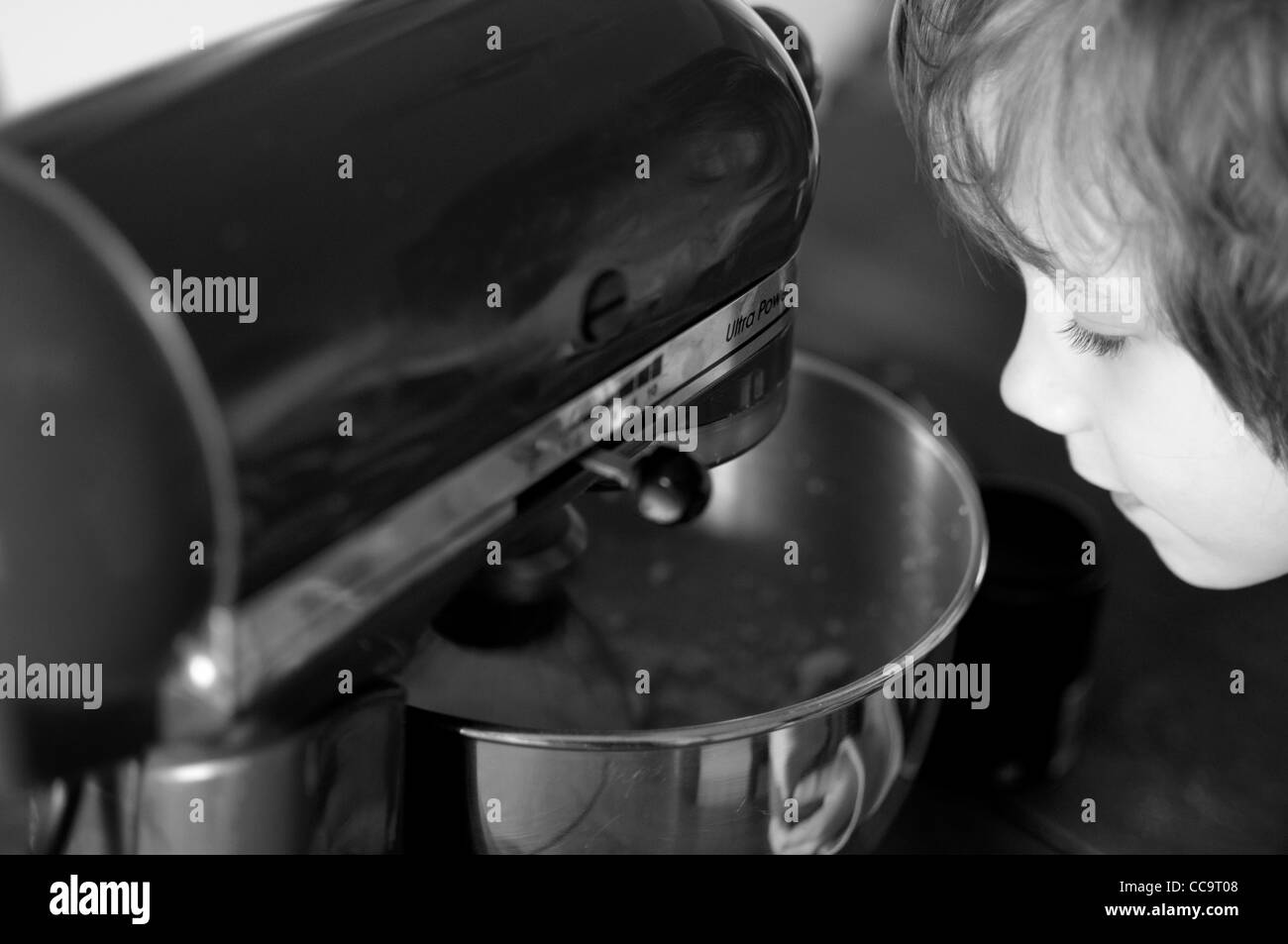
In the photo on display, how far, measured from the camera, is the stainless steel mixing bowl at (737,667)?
45 cm

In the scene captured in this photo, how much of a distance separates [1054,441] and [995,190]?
20.2 inches

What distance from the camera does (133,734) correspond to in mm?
360

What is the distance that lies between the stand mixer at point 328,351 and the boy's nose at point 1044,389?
0.14 m

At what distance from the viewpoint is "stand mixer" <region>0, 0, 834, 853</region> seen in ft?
1.06

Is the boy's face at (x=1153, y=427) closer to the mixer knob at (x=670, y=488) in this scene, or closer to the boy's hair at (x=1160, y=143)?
the boy's hair at (x=1160, y=143)
